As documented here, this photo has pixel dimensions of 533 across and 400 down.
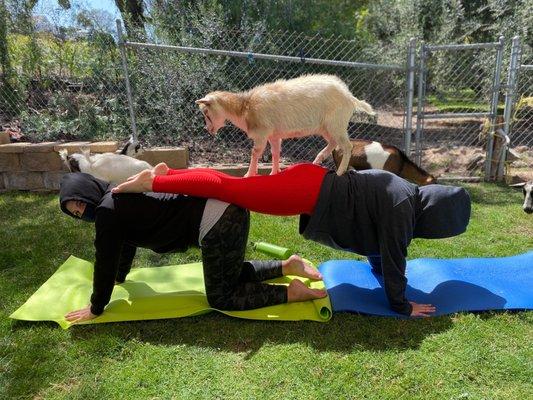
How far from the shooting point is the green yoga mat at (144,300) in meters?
3.44

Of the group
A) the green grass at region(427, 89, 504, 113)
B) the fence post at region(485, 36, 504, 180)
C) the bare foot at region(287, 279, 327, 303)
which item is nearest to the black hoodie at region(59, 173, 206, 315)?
the bare foot at region(287, 279, 327, 303)

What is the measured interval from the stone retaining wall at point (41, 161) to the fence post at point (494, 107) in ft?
16.6

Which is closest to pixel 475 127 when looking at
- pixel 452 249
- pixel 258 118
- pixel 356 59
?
pixel 356 59

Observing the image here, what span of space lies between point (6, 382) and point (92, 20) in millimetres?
6673

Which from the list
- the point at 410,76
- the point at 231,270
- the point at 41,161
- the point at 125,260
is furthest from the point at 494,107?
the point at 41,161

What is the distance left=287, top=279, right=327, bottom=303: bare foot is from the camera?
359cm

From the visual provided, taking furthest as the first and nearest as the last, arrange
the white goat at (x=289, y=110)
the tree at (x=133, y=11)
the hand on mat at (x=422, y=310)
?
the tree at (x=133, y=11) → the hand on mat at (x=422, y=310) → the white goat at (x=289, y=110)

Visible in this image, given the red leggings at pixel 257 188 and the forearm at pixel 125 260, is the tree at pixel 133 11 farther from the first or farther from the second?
the red leggings at pixel 257 188

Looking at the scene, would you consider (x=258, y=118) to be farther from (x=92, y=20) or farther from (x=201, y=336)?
(x=92, y=20)

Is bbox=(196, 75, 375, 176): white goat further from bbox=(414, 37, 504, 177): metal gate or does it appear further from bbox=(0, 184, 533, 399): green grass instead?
bbox=(414, 37, 504, 177): metal gate

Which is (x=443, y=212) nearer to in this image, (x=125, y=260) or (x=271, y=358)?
(x=271, y=358)

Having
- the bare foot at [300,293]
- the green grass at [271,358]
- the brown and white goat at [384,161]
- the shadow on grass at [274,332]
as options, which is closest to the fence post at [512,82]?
the brown and white goat at [384,161]

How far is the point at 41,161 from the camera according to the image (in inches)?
278

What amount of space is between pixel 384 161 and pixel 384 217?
3117mm
